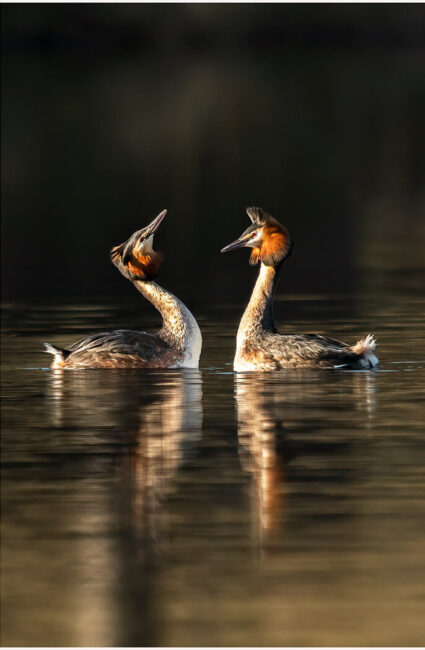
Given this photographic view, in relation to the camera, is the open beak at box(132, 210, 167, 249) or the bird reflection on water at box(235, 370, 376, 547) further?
the open beak at box(132, 210, 167, 249)

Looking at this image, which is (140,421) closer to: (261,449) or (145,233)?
(261,449)

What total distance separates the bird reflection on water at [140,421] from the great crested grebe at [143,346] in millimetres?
106

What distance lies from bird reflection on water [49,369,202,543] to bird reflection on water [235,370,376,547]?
38 centimetres

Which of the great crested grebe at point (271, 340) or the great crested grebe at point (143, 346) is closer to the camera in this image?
the great crested grebe at point (271, 340)

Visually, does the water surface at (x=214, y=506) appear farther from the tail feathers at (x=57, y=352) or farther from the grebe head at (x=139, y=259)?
the grebe head at (x=139, y=259)

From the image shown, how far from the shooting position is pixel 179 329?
17984 mm

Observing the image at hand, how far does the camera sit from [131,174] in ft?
139

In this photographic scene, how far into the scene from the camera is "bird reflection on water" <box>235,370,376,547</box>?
12.5 meters

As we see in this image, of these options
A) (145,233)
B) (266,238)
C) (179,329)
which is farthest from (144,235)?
(266,238)

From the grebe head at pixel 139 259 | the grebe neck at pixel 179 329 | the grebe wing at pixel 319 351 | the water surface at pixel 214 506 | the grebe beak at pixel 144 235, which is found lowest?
the water surface at pixel 214 506

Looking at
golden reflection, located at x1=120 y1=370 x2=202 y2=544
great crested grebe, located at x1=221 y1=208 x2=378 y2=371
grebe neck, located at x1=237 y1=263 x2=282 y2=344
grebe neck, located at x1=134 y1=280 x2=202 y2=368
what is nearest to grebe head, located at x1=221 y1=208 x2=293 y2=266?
great crested grebe, located at x1=221 y1=208 x2=378 y2=371

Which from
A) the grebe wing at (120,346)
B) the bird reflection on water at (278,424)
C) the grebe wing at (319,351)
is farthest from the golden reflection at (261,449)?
the grebe wing at (120,346)

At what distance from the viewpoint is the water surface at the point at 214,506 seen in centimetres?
1027

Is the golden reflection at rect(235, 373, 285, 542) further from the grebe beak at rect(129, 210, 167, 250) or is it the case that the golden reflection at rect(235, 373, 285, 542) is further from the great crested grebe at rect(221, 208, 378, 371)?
the grebe beak at rect(129, 210, 167, 250)
